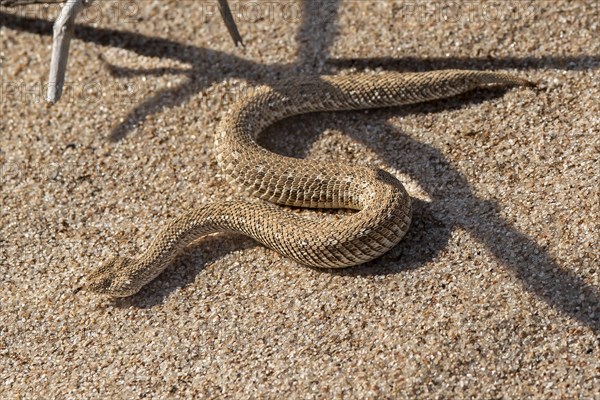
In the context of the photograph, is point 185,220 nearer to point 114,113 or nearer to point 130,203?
point 130,203

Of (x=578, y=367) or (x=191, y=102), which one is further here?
(x=191, y=102)

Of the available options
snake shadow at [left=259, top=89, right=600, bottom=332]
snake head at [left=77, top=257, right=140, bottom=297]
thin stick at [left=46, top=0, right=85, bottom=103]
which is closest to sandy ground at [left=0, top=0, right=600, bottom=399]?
snake shadow at [left=259, top=89, right=600, bottom=332]

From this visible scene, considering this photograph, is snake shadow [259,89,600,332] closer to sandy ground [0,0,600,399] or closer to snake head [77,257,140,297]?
sandy ground [0,0,600,399]

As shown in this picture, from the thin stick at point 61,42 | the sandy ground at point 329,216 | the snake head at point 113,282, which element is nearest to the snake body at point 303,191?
the snake head at point 113,282

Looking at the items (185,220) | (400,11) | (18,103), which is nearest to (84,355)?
(185,220)

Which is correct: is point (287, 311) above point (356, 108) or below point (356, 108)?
below
